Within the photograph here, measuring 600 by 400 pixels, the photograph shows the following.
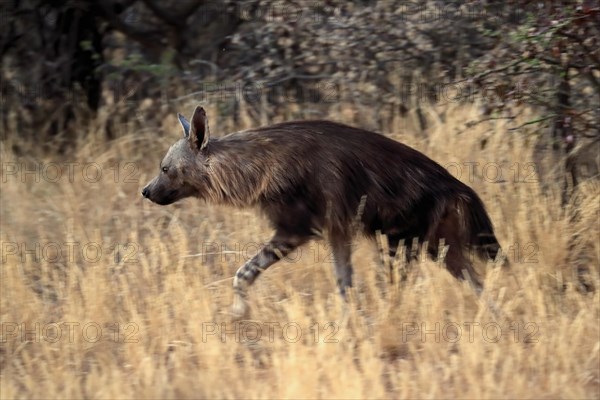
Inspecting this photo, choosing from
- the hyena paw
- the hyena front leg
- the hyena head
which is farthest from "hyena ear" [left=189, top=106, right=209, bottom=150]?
the hyena paw

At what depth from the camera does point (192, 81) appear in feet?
37.0

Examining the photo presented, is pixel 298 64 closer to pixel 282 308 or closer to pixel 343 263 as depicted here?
pixel 343 263

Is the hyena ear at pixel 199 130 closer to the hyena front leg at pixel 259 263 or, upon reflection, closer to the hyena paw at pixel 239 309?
the hyena front leg at pixel 259 263

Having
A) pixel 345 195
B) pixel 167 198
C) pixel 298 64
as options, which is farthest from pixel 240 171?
pixel 298 64

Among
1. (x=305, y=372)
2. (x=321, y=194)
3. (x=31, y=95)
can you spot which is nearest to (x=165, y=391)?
(x=305, y=372)

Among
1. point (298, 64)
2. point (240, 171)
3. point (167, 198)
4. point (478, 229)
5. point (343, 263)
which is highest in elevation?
point (298, 64)

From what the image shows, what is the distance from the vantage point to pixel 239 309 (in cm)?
738

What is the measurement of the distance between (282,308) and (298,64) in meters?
3.75

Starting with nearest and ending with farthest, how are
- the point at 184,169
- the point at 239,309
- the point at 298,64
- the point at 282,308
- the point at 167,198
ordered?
the point at 239,309 → the point at 282,308 → the point at 184,169 → the point at 167,198 → the point at 298,64

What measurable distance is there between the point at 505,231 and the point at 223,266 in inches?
92.8

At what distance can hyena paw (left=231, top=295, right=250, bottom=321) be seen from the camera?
738 centimetres

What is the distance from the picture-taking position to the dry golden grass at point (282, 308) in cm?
616

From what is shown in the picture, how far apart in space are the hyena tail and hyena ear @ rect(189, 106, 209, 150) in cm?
195

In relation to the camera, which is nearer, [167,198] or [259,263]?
[259,263]
